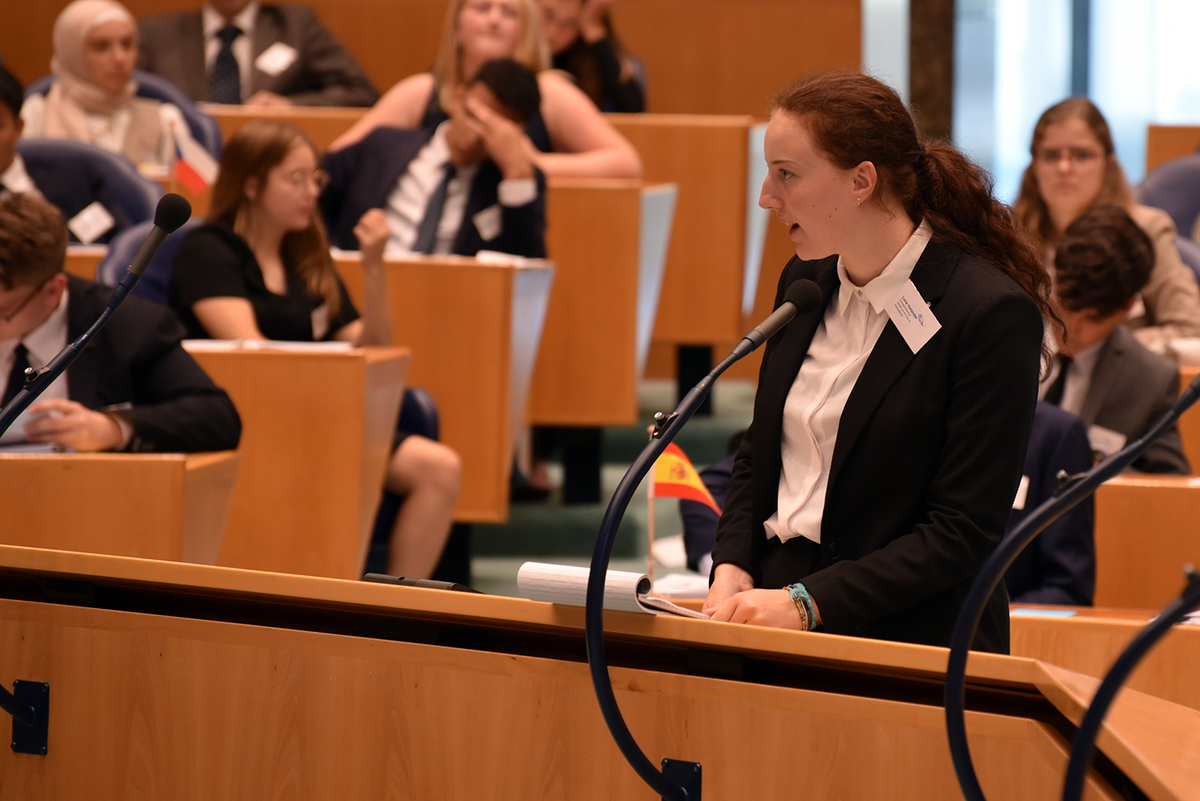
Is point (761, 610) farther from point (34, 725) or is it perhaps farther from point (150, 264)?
point (150, 264)

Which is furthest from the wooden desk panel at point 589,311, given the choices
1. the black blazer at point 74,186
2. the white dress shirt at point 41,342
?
the white dress shirt at point 41,342

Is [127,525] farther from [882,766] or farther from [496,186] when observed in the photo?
[496,186]

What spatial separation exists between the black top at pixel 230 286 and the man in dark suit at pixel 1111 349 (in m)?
1.64

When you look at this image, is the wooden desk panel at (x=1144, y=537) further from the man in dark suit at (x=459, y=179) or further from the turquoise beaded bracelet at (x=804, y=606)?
the man in dark suit at (x=459, y=179)

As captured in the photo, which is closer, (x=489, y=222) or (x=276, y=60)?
(x=489, y=222)

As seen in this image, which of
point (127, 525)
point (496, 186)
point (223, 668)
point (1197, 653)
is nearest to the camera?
point (223, 668)

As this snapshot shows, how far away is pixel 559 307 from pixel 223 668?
2.59 m

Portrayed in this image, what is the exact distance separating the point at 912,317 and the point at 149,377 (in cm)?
154

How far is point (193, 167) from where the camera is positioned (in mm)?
3689

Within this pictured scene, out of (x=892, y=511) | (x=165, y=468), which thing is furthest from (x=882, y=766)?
(x=165, y=468)

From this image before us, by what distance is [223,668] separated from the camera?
1275 millimetres

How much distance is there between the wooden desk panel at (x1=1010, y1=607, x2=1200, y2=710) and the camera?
185 centimetres

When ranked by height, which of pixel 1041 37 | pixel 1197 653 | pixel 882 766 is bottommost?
pixel 1197 653

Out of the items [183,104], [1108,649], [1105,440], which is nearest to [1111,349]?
[1105,440]
